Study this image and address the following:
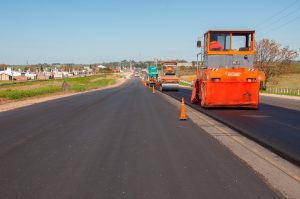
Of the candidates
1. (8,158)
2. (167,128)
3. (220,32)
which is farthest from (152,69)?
(8,158)

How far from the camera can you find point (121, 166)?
716 centimetres

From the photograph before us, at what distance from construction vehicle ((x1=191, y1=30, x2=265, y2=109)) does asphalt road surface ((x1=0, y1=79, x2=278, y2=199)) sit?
6376 millimetres

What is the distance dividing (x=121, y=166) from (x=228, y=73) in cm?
1193

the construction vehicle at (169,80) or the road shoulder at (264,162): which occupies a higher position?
the construction vehicle at (169,80)

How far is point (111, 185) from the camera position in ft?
19.3

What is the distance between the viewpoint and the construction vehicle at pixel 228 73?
708 inches

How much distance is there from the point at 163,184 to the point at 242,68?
1337cm

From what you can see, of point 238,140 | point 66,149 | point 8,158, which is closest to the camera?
point 8,158

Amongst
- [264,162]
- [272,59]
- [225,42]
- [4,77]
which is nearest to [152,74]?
[272,59]

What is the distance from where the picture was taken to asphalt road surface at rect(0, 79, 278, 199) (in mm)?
5586

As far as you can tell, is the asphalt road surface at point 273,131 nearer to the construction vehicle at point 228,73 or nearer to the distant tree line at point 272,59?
the construction vehicle at point 228,73

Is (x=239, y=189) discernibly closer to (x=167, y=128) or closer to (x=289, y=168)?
(x=289, y=168)

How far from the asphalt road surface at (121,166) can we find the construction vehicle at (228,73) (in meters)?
6.38

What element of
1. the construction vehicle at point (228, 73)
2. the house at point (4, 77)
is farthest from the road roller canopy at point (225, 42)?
the house at point (4, 77)
